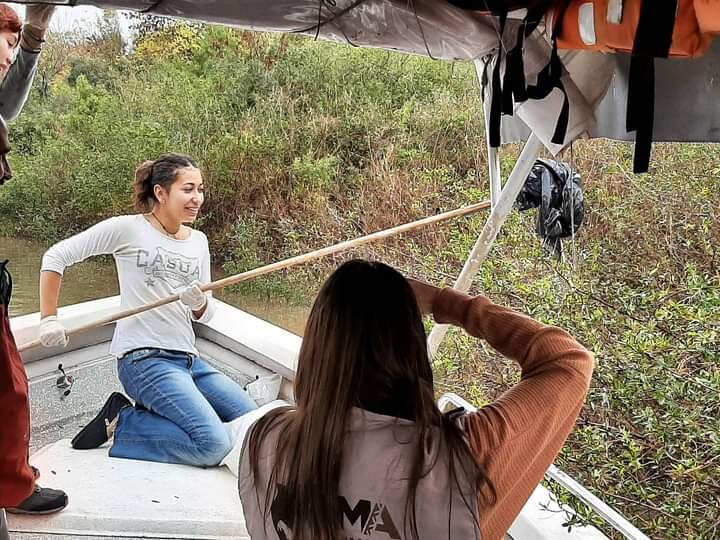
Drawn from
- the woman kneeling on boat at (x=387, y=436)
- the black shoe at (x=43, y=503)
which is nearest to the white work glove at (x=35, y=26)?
the woman kneeling on boat at (x=387, y=436)

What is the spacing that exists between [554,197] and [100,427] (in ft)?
5.53

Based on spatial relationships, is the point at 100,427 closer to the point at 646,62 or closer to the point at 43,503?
the point at 43,503

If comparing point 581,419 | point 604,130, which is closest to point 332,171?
point 581,419

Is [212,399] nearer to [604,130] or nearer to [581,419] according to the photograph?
[581,419]

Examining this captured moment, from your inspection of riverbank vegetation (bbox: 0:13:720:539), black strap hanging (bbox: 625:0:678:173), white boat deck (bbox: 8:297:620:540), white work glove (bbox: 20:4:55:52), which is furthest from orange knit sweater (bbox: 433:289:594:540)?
riverbank vegetation (bbox: 0:13:720:539)

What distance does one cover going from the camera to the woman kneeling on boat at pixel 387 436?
834 millimetres

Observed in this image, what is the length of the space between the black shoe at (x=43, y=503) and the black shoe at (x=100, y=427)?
14.1 inches

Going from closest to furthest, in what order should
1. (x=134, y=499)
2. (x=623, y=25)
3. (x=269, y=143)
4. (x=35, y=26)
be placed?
(x=623, y=25), (x=35, y=26), (x=134, y=499), (x=269, y=143)

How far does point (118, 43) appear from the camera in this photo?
15.9 feet

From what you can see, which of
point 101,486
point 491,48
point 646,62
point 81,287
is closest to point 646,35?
point 646,62

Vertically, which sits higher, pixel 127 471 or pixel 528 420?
pixel 528 420

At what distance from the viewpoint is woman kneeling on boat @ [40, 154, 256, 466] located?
2494 mm

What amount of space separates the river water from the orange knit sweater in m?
3.12

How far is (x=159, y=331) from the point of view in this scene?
2.62 metres
